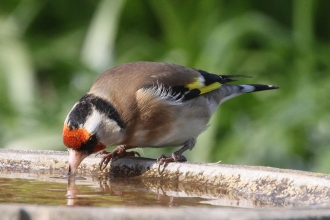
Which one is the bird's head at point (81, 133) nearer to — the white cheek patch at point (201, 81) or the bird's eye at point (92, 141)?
the bird's eye at point (92, 141)

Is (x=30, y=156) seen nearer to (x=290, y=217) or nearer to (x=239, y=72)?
(x=290, y=217)

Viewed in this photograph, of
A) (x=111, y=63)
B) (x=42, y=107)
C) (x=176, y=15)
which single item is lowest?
(x=42, y=107)

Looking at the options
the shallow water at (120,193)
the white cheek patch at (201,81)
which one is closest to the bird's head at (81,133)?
the shallow water at (120,193)

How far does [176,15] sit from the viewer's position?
22.7 feet

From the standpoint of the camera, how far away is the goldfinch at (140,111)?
370 cm

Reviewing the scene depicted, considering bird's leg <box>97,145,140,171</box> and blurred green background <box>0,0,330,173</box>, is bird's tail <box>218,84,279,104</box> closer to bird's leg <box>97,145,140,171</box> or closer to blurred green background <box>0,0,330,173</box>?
blurred green background <box>0,0,330,173</box>

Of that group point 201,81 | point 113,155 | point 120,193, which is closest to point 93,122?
point 113,155

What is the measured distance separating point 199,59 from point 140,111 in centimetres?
239

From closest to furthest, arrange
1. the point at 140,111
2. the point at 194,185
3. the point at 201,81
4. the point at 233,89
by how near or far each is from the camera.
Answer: the point at 194,185 → the point at 140,111 → the point at 201,81 → the point at 233,89

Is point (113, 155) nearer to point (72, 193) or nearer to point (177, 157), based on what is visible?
point (177, 157)

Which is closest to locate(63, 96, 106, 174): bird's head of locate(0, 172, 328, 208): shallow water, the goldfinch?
the goldfinch

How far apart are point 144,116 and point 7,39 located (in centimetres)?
363

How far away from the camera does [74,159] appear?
3418 millimetres

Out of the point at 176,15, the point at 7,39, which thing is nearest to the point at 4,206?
the point at 176,15
